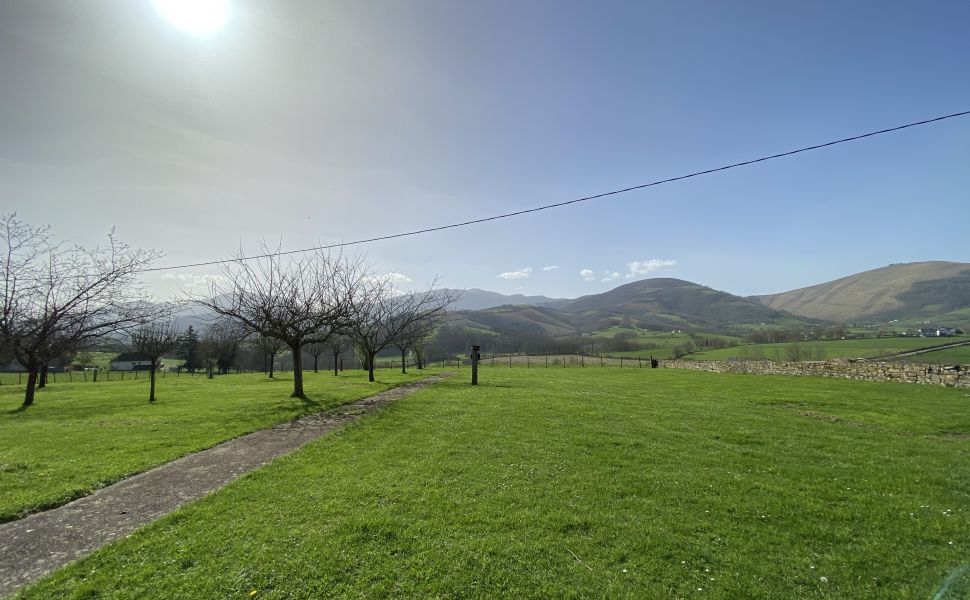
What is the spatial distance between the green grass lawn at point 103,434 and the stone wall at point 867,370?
31857 mm

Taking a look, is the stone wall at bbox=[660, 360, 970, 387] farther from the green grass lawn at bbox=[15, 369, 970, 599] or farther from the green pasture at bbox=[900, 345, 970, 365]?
the green pasture at bbox=[900, 345, 970, 365]

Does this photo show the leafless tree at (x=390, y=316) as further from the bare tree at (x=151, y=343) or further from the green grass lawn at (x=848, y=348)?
the green grass lawn at (x=848, y=348)

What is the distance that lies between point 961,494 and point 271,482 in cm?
1162

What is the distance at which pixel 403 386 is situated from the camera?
2452 cm

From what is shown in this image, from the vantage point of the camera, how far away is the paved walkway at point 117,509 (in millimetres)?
4656

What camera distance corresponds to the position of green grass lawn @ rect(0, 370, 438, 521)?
7.08 metres

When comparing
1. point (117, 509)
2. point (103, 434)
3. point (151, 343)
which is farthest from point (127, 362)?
point (117, 509)

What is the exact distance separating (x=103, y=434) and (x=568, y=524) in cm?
1338

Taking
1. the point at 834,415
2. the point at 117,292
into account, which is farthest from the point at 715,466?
the point at 117,292

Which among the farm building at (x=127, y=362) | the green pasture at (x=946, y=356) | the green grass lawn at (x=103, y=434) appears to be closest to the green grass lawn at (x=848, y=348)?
the green pasture at (x=946, y=356)

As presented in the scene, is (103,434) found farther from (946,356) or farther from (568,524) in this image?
(946,356)

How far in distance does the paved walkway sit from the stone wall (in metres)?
32.4

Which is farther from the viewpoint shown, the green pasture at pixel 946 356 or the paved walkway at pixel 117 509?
the green pasture at pixel 946 356

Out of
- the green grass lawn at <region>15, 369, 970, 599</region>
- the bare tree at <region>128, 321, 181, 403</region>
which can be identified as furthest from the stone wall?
the bare tree at <region>128, 321, 181, 403</region>
